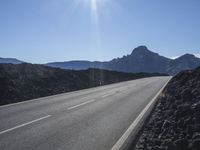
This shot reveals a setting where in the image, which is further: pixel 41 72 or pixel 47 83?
pixel 41 72

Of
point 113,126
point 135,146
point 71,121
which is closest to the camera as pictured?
point 135,146

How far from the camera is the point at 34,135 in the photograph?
8.65 meters

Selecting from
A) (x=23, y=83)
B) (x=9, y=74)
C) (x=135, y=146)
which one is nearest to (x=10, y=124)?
(x=135, y=146)

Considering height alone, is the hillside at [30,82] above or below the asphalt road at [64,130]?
above

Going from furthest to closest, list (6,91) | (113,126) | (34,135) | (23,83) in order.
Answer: (23,83), (6,91), (113,126), (34,135)

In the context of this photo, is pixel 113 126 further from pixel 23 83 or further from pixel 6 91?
pixel 23 83

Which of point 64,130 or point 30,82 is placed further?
point 30,82

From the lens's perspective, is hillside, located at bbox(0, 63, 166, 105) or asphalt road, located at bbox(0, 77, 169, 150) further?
hillside, located at bbox(0, 63, 166, 105)

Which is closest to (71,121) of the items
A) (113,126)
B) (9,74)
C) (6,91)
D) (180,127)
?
(113,126)

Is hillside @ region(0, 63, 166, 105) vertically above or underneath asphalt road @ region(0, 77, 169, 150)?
above

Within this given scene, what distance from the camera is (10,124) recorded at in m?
10.5

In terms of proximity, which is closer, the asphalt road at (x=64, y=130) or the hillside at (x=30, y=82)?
the asphalt road at (x=64, y=130)

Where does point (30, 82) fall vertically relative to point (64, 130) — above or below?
above

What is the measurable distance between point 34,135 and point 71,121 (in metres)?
2.51
